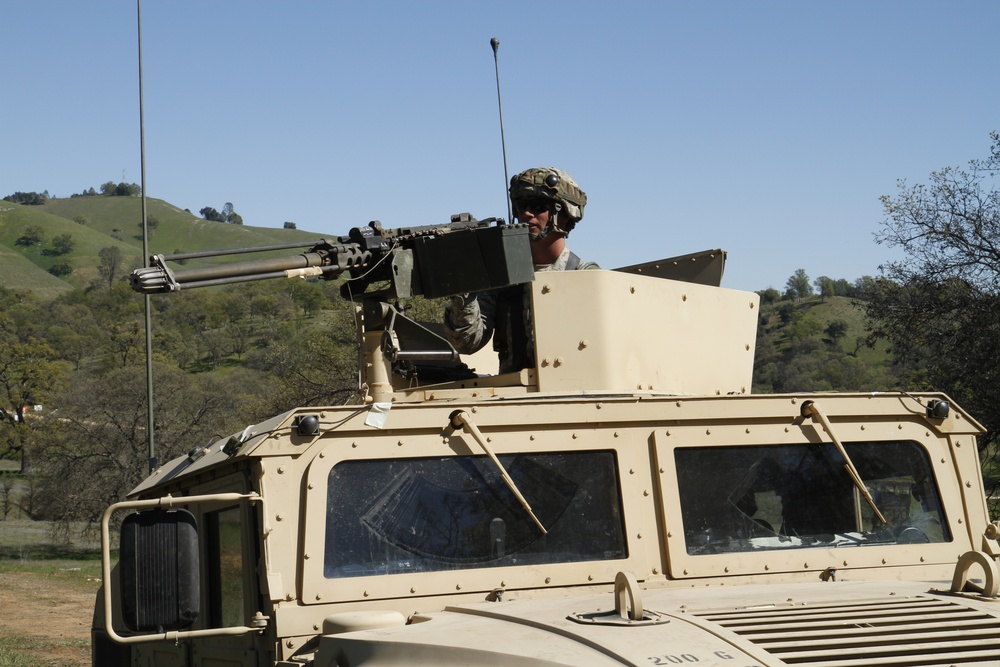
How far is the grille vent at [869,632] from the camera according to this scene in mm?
3611

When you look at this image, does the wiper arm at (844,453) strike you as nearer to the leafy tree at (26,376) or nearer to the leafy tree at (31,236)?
the leafy tree at (26,376)

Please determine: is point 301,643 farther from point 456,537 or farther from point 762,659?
point 762,659

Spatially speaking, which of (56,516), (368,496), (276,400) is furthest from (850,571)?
(56,516)

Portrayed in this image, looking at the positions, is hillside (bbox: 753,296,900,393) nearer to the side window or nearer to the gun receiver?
the gun receiver

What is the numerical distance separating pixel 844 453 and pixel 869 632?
1351 millimetres

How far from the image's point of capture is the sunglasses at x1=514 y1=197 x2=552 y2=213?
6.30m

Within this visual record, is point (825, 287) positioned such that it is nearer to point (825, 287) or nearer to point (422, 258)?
point (825, 287)

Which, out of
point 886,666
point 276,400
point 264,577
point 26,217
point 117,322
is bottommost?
point 886,666

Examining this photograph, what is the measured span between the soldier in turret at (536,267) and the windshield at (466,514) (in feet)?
3.13

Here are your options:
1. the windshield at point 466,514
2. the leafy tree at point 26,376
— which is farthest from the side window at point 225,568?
the leafy tree at point 26,376

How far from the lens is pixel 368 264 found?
17.7ft

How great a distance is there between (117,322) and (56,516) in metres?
49.7

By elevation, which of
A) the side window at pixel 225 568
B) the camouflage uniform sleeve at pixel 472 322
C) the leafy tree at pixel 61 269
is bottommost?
the side window at pixel 225 568

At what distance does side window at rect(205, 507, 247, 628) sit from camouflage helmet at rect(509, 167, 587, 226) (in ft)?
7.25
